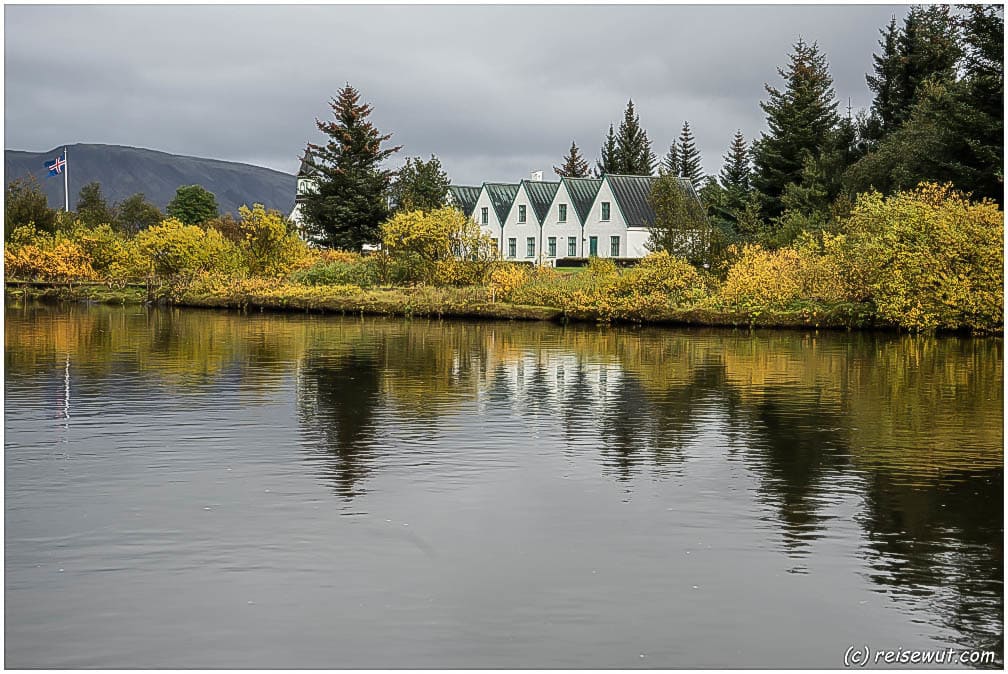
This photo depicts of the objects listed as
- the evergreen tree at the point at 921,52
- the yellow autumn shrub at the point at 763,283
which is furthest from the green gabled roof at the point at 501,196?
the yellow autumn shrub at the point at 763,283

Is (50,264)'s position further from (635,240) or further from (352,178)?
(635,240)

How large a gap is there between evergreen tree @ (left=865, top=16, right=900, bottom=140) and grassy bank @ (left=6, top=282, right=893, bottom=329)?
1100 inches

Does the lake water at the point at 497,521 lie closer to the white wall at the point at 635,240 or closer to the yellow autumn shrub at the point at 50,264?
the yellow autumn shrub at the point at 50,264

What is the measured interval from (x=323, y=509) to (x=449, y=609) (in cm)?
270

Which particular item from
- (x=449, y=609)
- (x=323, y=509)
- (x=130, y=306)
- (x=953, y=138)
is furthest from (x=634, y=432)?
(x=130, y=306)

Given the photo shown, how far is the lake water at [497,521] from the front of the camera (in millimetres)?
6441

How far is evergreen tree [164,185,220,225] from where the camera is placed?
113562 millimetres

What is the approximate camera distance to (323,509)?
9.31 meters

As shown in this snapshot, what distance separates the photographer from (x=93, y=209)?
93000 mm

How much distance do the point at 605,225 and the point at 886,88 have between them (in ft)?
56.7

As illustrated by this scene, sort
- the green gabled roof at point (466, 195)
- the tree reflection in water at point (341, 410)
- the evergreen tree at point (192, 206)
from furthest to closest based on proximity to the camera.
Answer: the evergreen tree at point (192, 206)
the green gabled roof at point (466, 195)
the tree reflection in water at point (341, 410)

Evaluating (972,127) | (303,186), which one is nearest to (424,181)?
(303,186)

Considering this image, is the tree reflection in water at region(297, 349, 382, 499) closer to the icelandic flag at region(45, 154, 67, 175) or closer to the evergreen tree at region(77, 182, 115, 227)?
the icelandic flag at region(45, 154, 67, 175)

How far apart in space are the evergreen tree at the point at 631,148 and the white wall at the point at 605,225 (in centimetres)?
2549
